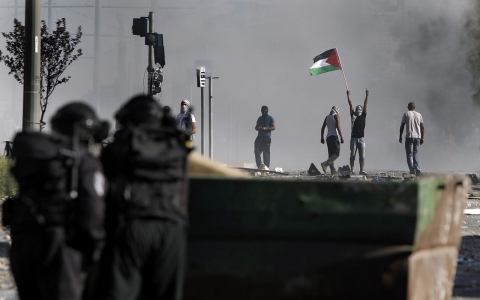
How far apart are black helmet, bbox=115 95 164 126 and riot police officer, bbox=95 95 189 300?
89 millimetres

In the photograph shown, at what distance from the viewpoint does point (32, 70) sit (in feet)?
36.5

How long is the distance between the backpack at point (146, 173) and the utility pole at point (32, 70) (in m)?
7.38

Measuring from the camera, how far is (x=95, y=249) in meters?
3.67

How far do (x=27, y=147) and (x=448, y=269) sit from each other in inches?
91.1

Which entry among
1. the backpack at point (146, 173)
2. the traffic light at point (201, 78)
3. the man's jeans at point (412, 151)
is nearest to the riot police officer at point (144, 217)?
the backpack at point (146, 173)

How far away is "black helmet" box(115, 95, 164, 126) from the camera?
3951mm

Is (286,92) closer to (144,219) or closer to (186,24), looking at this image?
(186,24)

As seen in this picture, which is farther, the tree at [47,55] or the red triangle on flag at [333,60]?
the red triangle on flag at [333,60]

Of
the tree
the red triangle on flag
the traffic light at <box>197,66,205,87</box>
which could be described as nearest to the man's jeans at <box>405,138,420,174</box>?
the red triangle on flag

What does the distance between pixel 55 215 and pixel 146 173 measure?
0.41 m

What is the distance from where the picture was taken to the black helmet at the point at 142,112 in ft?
13.0

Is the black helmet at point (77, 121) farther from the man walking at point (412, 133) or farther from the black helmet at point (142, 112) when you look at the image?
the man walking at point (412, 133)

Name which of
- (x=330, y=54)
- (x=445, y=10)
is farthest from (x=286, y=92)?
(x=330, y=54)

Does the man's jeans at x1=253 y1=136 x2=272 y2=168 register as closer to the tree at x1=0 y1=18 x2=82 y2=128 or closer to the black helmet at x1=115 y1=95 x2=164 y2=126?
the tree at x1=0 y1=18 x2=82 y2=128
